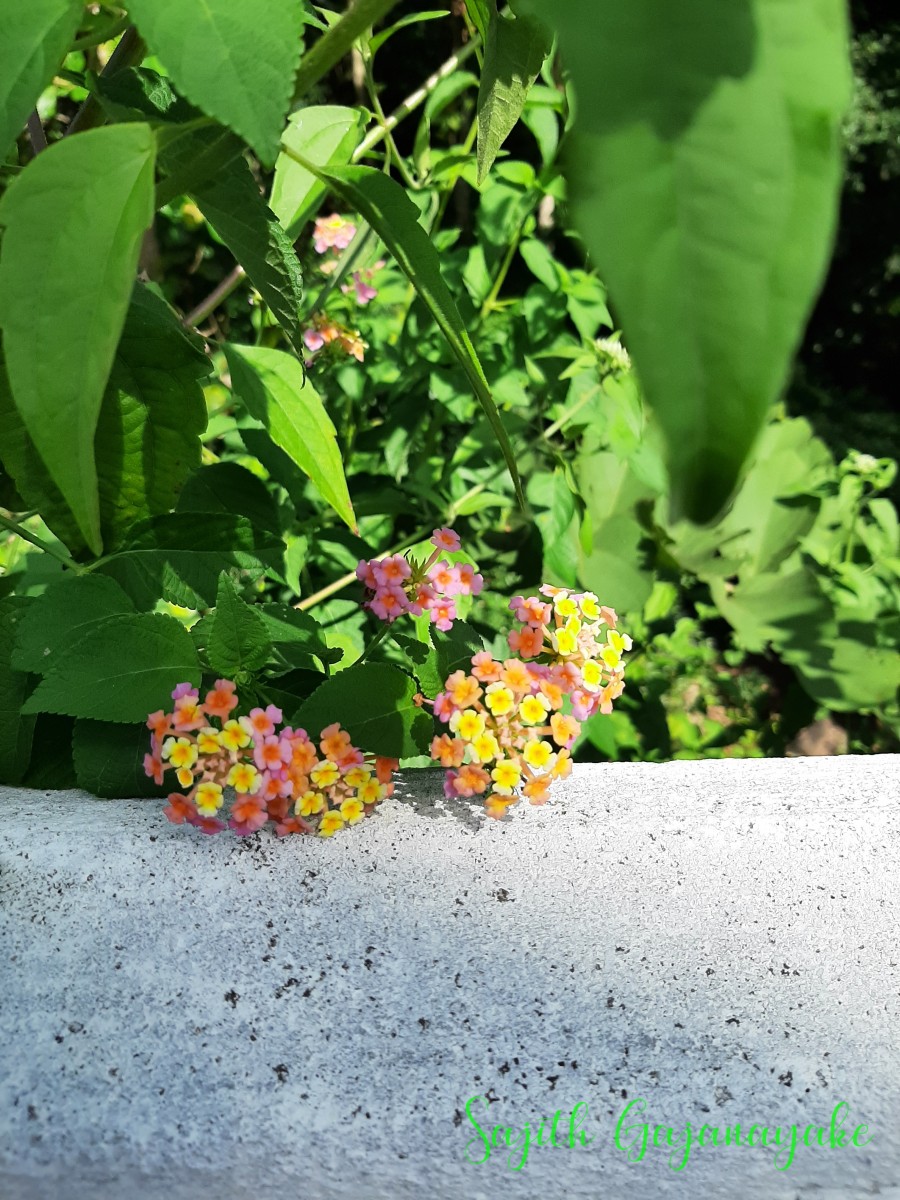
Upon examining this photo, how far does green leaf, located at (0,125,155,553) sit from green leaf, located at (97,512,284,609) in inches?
16.3

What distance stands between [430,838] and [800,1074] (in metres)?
0.30

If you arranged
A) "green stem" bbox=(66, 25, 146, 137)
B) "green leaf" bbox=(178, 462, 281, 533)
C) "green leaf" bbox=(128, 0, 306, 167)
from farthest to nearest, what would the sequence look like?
"green leaf" bbox=(178, 462, 281, 533), "green stem" bbox=(66, 25, 146, 137), "green leaf" bbox=(128, 0, 306, 167)

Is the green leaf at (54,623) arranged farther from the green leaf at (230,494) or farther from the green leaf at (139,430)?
the green leaf at (230,494)

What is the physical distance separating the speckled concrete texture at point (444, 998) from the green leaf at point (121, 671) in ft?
0.29

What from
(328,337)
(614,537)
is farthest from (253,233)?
(614,537)

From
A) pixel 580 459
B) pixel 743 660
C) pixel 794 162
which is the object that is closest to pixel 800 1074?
pixel 794 162

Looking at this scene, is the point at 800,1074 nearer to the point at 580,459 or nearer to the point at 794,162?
the point at 794,162

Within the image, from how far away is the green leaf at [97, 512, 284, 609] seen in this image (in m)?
0.78

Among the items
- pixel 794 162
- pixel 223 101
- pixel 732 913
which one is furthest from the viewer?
pixel 732 913

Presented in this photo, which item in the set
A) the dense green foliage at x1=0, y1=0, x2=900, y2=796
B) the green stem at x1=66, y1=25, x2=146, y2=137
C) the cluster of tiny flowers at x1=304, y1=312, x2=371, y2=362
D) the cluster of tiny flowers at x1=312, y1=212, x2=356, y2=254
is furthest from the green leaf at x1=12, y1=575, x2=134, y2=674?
A: the cluster of tiny flowers at x1=312, y1=212, x2=356, y2=254

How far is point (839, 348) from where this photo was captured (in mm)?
3600

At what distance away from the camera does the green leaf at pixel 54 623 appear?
2.51 ft

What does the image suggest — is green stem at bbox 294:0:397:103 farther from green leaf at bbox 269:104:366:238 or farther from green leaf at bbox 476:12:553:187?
green leaf at bbox 269:104:366:238

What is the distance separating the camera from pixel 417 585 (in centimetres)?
89
